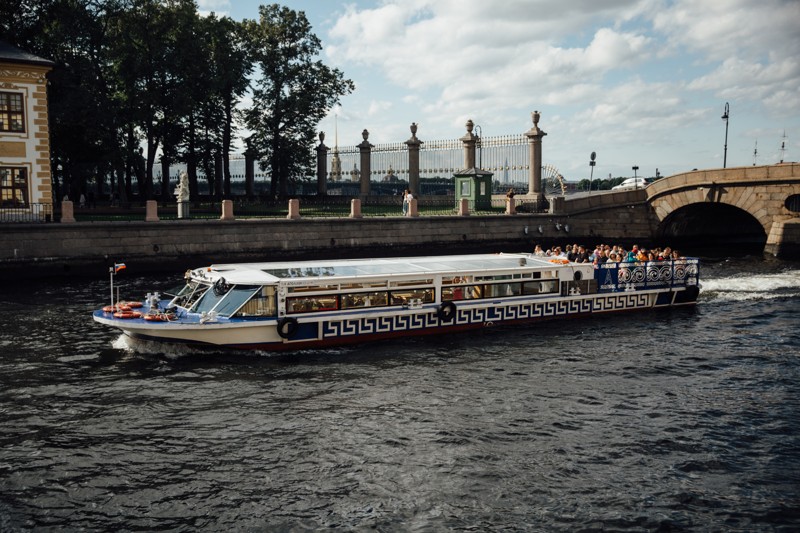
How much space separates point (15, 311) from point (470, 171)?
104 ft

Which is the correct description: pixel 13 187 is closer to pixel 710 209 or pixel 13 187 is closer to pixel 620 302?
pixel 620 302

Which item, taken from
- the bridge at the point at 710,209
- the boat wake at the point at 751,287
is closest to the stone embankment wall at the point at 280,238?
the bridge at the point at 710,209

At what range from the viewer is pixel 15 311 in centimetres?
2658

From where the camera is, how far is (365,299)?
2219 cm

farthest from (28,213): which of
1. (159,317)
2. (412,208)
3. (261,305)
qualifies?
(261,305)

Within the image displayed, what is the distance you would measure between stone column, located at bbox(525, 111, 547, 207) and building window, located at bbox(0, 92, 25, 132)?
31978 mm

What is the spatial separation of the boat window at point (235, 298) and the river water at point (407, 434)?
4.23ft

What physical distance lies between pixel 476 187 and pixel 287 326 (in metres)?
31.4

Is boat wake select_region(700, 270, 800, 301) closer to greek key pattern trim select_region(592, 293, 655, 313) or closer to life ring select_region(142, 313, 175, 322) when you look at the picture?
greek key pattern trim select_region(592, 293, 655, 313)

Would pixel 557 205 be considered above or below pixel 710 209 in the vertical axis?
above

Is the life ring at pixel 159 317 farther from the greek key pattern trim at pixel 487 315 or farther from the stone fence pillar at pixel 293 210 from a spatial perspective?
the stone fence pillar at pixel 293 210

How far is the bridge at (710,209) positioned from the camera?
44.7 meters

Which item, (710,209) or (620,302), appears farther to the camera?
(710,209)

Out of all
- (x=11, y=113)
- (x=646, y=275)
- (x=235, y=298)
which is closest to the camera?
(x=235, y=298)
